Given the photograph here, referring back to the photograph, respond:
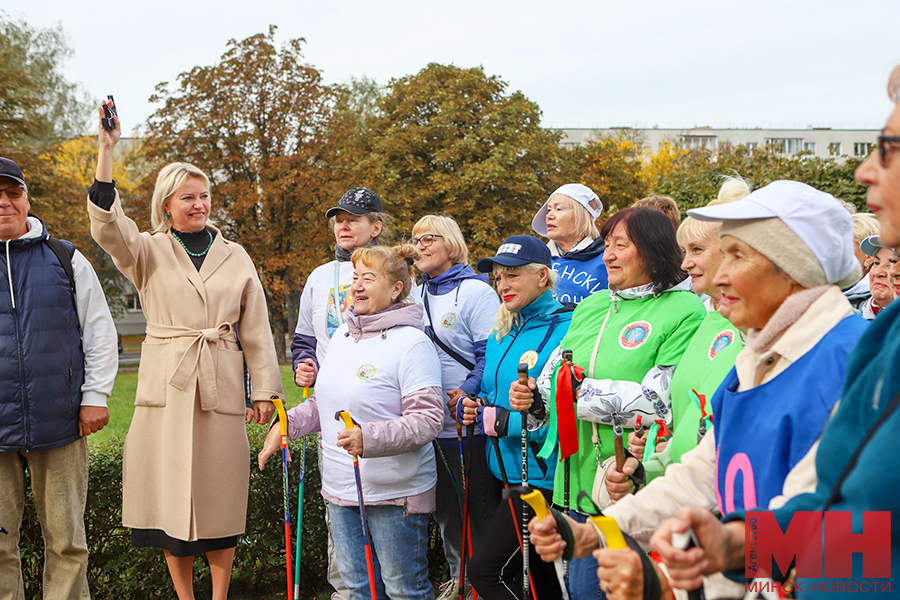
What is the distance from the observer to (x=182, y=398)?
158 inches

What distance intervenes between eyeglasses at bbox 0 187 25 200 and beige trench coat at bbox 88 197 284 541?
1.76ft

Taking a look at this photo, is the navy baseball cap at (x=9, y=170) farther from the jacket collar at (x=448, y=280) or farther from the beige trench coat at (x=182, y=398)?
the jacket collar at (x=448, y=280)

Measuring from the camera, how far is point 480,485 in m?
4.16

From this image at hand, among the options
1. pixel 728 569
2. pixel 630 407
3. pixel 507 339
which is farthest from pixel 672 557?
pixel 507 339

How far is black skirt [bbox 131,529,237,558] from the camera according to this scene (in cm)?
397

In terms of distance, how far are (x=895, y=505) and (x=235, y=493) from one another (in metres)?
3.65

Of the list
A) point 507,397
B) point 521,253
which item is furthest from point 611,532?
point 521,253

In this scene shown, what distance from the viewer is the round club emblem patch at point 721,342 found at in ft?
8.47

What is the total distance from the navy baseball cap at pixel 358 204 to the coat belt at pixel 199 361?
3.64ft

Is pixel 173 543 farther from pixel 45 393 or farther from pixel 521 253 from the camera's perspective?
pixel 521 253

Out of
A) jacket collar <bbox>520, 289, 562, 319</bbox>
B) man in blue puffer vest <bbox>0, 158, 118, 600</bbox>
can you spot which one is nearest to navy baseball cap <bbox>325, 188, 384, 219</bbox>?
jacket collar <bbox>520, 289, 562, 319</bbox>

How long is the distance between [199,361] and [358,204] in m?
1.42

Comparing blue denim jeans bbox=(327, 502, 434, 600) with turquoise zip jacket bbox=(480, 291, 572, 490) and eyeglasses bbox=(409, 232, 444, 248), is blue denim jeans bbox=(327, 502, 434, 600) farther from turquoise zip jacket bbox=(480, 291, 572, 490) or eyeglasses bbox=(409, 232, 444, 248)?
eyeglasses bbox=(409, 232, 444, 248)

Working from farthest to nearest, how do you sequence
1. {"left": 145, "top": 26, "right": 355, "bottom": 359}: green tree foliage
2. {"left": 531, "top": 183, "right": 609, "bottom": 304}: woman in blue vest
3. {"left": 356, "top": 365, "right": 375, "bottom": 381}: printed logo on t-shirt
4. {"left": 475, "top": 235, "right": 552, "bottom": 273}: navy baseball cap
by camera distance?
{"left": 145, "top": 26, "right": 355, "bottom": 359}: green tree foliage → {"left": 531, "top": 183, "right": 609, "bottom": 304}: woman in blue vest → {"left": 475, "top": 235, "right": 552, "bottom": 273}: navy baseball cap → {"left": 356, "top": 365, "right": 375, "bottom": 381}: printed logo on t-shirt
